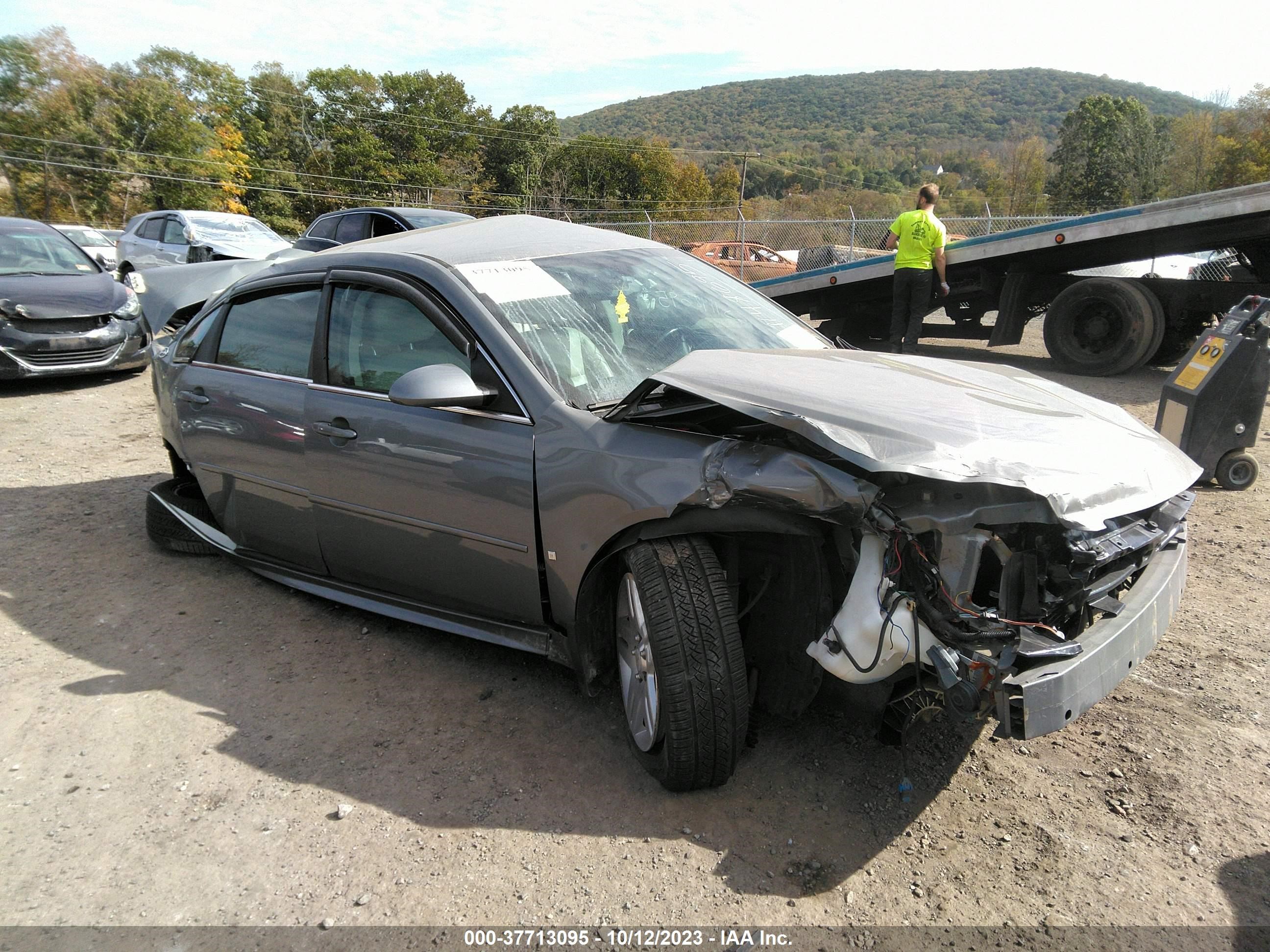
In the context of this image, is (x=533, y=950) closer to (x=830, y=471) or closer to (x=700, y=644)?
(x=700, y=644)

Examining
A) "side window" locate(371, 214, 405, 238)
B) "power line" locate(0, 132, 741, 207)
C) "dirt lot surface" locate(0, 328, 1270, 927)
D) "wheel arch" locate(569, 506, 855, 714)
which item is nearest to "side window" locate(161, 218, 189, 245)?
"side window" locate(371, 214, 405, 238)

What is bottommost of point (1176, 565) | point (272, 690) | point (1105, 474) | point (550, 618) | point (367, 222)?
point (272, 690)

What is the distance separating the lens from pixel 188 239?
12.9 metres

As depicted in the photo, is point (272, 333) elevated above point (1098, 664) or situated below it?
above

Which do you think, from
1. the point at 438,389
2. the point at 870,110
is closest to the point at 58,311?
the point at 438,389

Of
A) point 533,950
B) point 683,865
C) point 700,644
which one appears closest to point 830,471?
point 700,644

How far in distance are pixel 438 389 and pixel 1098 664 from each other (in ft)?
7.21

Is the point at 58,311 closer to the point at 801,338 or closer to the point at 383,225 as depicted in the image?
the point at 383,225

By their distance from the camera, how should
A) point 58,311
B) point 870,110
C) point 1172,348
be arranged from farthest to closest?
point 870,110 → point 1172,348 → point 58,311

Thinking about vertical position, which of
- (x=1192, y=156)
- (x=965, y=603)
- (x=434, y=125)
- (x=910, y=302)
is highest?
(x=434, y=125)

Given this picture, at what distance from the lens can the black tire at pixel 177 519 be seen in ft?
15.2

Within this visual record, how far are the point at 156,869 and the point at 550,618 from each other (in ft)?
4.61

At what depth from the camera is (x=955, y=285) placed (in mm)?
10758

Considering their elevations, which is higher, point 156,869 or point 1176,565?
point 1176,565
